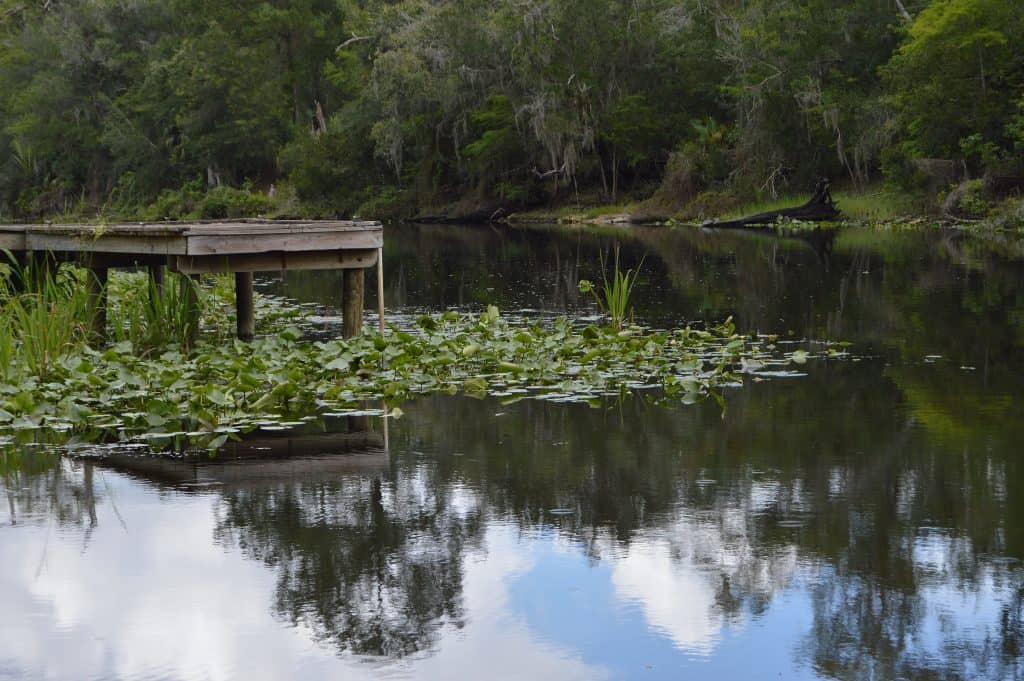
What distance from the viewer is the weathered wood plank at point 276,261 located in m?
12.9

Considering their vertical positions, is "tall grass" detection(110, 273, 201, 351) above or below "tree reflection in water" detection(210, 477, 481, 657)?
above

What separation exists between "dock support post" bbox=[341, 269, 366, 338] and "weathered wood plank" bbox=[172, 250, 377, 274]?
12 centimetres

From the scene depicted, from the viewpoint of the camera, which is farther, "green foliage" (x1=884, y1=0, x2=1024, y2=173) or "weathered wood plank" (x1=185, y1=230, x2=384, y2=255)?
"green foliage" (x1=884, y1=0, x2=1024, y2=173)

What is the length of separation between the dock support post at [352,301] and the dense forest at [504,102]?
86.7 feet

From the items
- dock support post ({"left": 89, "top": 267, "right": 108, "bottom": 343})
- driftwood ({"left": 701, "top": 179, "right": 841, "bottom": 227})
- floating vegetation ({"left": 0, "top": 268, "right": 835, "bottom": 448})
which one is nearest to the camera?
floating vegetation ({"left": 0, "top": 268, "right": 835, "bottom": 448})

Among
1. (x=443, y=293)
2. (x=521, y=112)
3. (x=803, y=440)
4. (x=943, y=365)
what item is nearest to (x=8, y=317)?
(x=803, y=440)

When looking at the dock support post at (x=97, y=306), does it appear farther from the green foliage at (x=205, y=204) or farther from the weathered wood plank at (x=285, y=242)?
the green foliage at (x=205, y=204)

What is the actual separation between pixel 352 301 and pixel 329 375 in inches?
92.9

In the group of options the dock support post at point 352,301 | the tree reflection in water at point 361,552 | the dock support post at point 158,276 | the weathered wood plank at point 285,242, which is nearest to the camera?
the tree reflection in water at point 361,552

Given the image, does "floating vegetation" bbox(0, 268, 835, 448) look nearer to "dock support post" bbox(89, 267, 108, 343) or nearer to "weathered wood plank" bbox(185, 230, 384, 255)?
"dock support post" bbox(89, 267, 108, 343)

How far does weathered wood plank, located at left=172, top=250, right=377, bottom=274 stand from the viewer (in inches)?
506

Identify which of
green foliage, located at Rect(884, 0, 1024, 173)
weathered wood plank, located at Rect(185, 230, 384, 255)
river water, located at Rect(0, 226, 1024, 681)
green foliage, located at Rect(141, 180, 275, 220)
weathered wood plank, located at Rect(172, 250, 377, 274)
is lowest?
river water, located at Rect(0, 226, 1024, 681)

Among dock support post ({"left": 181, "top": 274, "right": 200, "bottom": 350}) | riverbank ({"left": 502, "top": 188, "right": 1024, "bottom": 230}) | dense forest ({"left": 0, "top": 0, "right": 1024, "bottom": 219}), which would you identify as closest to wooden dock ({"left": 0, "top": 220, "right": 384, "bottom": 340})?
dock support post ({"left": 181, "top": 274, "right": 200, "bottom": 350})

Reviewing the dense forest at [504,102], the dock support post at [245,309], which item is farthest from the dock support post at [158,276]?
the dense forest at [504,102]
